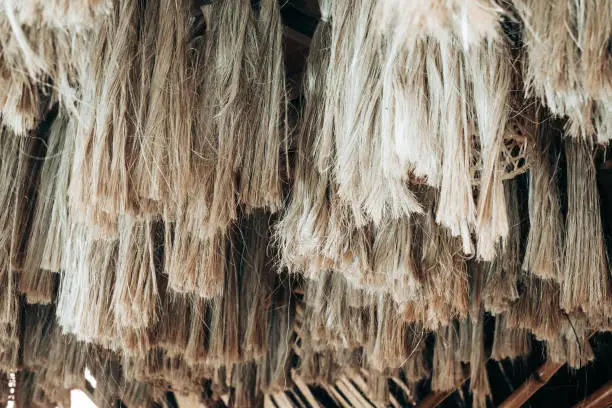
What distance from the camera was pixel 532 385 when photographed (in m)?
3.05

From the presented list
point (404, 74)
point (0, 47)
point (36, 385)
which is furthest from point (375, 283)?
point (36, 385)

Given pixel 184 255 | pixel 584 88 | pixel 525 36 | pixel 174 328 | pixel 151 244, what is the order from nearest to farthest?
pixel 584 88 → pixel 525 36 → pixel 184 255 → pixel 151 244 → pixel 174 328

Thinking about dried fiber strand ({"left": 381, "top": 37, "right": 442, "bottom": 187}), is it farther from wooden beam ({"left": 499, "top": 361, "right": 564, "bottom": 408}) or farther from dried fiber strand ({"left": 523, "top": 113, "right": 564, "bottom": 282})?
wooden beam ({"left": 499, "top": 361, "right": 564, "bottom": 408})

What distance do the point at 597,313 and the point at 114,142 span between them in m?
1.47

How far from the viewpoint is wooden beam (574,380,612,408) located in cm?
294

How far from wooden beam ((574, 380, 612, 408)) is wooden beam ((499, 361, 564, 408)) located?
0.55ft

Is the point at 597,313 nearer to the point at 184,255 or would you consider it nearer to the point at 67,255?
the point at 184,255

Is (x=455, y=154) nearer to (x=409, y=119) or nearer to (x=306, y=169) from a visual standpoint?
(x=409, y=119)

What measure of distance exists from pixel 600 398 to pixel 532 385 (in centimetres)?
27

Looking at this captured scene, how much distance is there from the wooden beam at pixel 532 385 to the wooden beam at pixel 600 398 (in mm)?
169

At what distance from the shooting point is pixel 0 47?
4.41 feet

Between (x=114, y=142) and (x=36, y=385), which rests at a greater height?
(x=114, y=142)

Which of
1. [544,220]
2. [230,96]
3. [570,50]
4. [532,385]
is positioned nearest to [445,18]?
[570,50]

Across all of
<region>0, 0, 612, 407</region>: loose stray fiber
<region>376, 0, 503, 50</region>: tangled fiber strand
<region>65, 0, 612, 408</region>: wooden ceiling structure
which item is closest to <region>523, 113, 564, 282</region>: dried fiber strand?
<region>0, 0, 612, 407</region>: loose stray fiber
